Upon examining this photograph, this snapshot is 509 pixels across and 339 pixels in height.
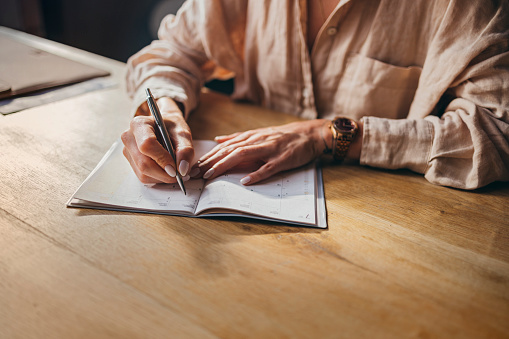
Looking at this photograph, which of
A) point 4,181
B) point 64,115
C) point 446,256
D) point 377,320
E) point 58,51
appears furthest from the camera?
point 58,51

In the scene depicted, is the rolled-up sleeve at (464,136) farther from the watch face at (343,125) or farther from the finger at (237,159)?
the finger at (237,159)

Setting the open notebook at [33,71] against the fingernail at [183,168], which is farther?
the open notebook at [33,71]

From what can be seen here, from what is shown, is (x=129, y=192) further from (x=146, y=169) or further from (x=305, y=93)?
(x=305, y=93)

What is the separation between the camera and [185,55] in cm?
115

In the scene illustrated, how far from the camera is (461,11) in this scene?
79cm

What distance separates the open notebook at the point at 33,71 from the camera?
1075mm

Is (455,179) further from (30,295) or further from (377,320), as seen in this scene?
(30,295)

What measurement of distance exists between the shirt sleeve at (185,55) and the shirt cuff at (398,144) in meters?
0.48

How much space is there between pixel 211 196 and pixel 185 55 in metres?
0.64

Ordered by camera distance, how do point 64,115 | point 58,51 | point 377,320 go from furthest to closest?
point 58,51 → point 64,115 → point 377,320

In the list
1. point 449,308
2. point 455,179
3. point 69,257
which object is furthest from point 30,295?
point 455,179

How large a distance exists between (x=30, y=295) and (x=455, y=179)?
79cm

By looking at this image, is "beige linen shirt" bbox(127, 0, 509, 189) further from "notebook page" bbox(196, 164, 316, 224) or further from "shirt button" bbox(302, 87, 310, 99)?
"notebook page" bbox(196, 164, 316, 224)

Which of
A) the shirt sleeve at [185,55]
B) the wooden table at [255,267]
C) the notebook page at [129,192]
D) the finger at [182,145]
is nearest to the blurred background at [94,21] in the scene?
the shirt sleeve at [185,55]
